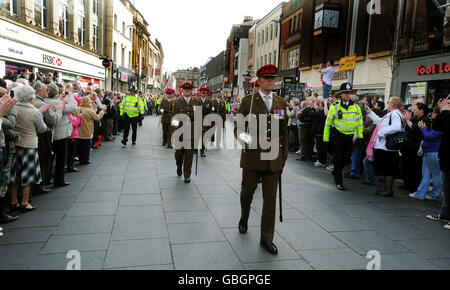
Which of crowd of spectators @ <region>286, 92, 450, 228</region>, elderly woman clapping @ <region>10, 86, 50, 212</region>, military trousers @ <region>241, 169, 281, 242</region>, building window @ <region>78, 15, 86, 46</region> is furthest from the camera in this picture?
building window @ <region>78, 15, 86, 46</region>

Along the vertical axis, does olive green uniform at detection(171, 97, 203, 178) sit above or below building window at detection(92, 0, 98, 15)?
below

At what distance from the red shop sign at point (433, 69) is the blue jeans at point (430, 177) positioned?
1063cm

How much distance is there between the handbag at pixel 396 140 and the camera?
6633 millimetres

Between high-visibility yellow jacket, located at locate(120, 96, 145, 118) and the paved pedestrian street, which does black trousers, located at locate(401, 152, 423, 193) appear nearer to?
the paved pedestrian street

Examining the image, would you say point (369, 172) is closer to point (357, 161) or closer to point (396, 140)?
point (357, 161)

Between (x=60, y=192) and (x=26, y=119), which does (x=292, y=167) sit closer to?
(x=60, y=192)

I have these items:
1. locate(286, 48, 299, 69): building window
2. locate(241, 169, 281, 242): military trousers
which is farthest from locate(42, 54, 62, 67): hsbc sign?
locate(286, 48, 299, 69): building window

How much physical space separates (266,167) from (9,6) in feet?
55.5

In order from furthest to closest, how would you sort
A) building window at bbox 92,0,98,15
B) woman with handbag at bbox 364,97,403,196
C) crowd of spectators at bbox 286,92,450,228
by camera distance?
building window at bbox 92,0,98,15
woman with handbag at bbox 364,97,403,196
crowd of spectators at bbox 286,92,450,228

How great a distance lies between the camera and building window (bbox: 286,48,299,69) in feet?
112

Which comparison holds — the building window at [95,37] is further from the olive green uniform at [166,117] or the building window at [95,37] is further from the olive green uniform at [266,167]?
the olive green uniform at [266,167]

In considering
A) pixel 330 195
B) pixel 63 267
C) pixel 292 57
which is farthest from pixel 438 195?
pixel 292 57

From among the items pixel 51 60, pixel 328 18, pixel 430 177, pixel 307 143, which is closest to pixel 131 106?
pixel 307 143

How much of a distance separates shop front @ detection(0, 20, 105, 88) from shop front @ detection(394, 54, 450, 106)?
57.0ft
